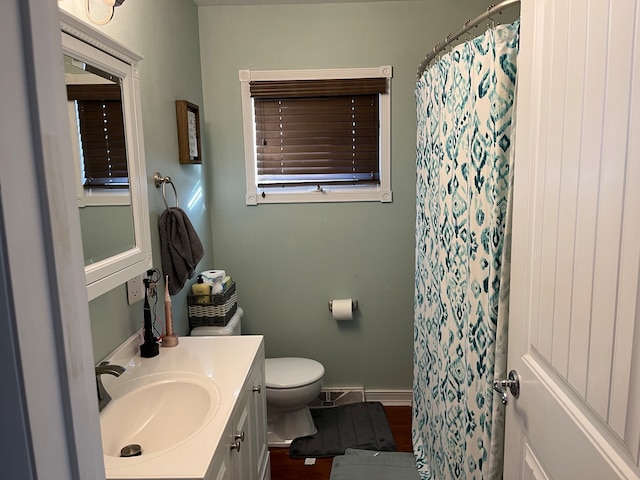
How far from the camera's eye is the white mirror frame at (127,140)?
130cm

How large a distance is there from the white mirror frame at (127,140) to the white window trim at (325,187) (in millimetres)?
1155

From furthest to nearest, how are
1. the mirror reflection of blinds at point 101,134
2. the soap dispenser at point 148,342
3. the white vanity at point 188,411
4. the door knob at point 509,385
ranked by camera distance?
the soap dispenser at point 148,342 → the mirror reflection of blinds at point 101,134 → the door knob at point 509,385 → the white vanity at point 188,411

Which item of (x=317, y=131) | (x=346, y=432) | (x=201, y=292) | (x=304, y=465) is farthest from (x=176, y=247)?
(x=346, y=432)

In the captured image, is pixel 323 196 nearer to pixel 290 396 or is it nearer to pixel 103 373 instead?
pixel 290 396

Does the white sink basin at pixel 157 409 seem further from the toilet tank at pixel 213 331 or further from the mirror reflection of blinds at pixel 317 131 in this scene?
the mirror reflection of blinds at pixel 317 131

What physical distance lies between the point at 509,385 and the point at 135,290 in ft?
4.45

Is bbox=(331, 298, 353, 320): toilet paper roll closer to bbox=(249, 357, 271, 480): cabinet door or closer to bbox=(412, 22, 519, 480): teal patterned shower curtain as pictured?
bbox=(412, 22, 519, 480): teal patterned shower curtain

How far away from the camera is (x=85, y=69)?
1.36m

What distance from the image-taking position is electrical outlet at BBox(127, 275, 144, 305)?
1.76 meters

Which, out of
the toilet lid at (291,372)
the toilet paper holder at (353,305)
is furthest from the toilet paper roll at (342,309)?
the toilet lid at (291,372)

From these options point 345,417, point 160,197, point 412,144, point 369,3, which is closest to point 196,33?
point 369,3

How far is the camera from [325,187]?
2820 millimetres

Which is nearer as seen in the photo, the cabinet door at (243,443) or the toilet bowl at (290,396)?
the cabinet door at (243,443)

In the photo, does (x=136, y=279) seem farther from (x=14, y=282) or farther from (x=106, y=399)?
(x=14, y=282)
